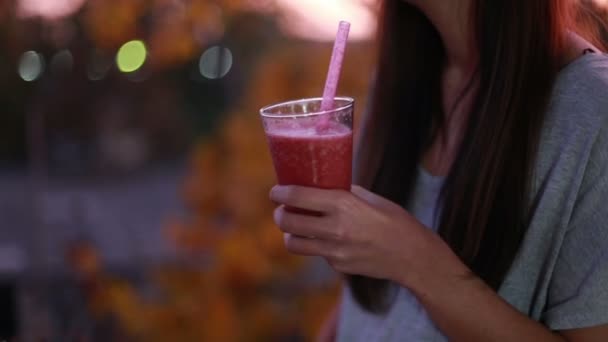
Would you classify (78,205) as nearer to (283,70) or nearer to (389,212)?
(283,70)

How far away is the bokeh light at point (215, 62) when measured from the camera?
280 cm

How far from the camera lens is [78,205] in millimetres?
3045

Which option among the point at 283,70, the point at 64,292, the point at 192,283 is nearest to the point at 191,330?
the point at 192,283

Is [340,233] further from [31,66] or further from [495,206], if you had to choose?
[31,66]

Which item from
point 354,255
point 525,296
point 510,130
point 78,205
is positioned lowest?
point 78,205

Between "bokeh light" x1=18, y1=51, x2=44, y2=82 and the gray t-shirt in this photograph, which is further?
"bokeh light" x1=18, y1=51, x2=44, y2=82

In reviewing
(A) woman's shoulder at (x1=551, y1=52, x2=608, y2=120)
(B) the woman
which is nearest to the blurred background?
(B) the woman

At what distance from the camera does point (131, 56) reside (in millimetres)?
2756

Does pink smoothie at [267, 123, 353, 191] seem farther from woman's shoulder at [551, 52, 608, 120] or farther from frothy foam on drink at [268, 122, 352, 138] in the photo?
A: woman's shoulder at [551, 52, 608, 120]

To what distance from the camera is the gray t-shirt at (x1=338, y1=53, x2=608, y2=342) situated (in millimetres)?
1188

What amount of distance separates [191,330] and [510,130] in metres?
1.70

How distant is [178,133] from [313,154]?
6.26 feet

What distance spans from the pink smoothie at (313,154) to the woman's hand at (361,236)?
0.02m

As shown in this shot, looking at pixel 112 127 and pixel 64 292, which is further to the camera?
pixel 112 127
